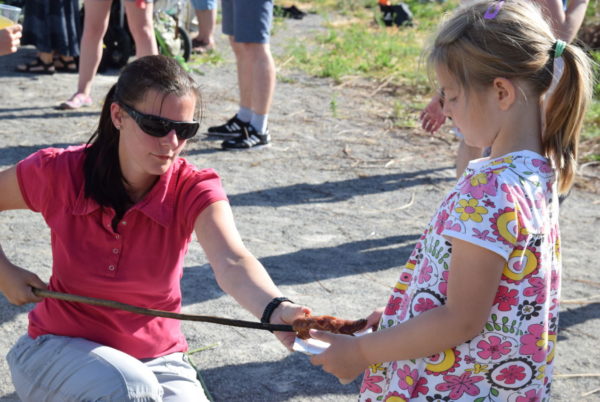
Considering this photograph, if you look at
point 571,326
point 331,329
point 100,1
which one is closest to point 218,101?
point 100,1

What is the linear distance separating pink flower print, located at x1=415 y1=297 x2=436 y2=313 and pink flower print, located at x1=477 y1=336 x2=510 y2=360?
14cm

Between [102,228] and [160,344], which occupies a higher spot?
[102,228]

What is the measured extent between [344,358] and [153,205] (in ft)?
2.63

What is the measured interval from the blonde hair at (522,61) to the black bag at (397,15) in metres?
10.2

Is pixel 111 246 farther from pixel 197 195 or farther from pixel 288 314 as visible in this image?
pixel 288 314

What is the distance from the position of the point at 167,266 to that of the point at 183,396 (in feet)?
1.27

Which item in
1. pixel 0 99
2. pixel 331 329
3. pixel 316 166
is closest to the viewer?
pixel 331 329

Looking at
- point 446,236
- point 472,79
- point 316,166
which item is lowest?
point 316,166

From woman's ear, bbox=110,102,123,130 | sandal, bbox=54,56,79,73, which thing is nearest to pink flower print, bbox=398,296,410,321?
woman's ear, bbox=110,102,123,130

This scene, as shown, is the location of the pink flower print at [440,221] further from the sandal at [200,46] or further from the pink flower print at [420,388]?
the sandal at [200,46]

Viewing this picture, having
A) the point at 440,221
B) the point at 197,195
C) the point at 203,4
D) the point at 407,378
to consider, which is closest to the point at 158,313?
the point at 197,195

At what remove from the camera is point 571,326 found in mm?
3852

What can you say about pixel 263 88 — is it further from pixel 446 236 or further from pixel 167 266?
pixel 446 236

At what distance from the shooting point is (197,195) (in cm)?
254
